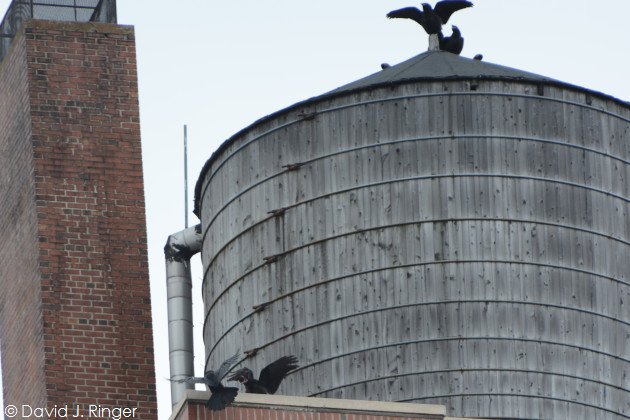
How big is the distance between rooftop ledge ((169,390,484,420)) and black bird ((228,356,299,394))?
2462mm

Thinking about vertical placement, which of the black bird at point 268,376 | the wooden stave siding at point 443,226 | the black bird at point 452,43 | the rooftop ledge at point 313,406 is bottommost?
the rooftop ledge at point 313,406

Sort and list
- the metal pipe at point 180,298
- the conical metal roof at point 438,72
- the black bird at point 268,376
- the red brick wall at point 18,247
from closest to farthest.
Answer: the black bird at point 268,376
the red brick wall at point 18,247
the conical metal roof at point 438,72
the metal pipe at point 180,298

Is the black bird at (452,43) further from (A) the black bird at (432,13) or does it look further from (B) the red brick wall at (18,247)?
(B) the red brick wall at (18,247)

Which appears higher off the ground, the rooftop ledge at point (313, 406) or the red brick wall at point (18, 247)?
the red brick wall at point (18, 247)

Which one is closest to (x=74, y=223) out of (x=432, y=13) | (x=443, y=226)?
(x=443, y=226)

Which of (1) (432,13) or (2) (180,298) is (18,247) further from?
(1) (432,13)

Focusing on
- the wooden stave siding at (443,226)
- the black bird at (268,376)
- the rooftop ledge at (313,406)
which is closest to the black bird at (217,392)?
the rooftop ledge at (313,406)

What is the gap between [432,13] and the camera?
32969 mm

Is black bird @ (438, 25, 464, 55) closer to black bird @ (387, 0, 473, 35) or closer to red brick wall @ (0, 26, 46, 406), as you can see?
black bird @ (387, 0, 473, 35)

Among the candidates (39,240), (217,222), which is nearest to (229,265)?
(217,222)

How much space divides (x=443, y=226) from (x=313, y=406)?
14.5 ft

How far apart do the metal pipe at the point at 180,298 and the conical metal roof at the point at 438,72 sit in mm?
3881

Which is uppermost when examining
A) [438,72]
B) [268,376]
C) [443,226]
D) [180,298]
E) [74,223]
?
[438,72]

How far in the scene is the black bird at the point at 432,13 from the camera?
32844 mm
